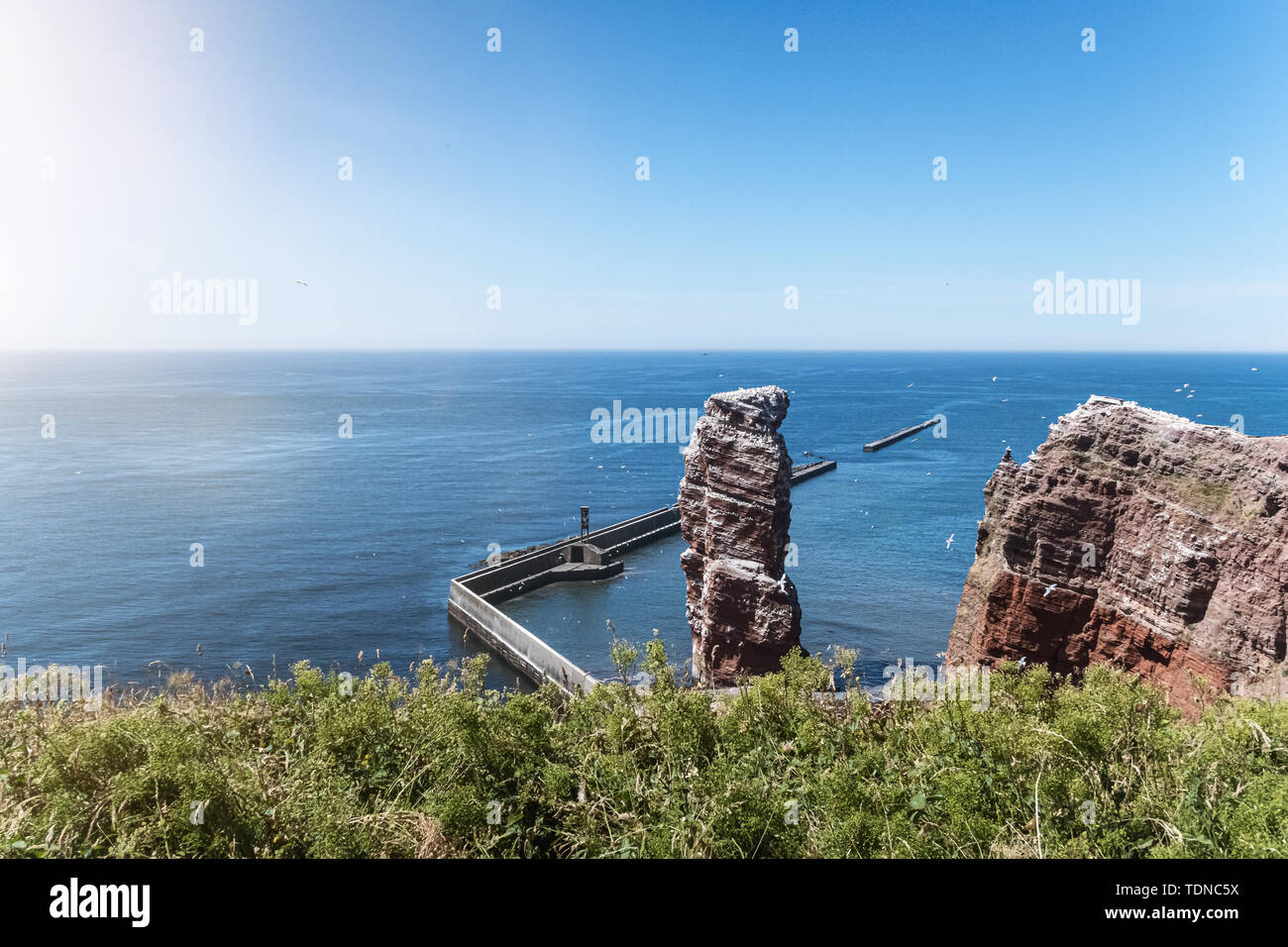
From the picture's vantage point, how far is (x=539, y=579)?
56656mm

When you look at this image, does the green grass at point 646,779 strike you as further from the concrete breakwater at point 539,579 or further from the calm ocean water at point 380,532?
the calm ocean water at point 380,532

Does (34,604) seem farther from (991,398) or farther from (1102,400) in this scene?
(991,398)

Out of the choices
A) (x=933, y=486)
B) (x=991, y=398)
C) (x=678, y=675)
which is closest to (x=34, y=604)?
(x=678, y=675)

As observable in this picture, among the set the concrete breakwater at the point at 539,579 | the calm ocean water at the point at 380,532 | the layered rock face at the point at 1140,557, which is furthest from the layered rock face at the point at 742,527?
the layered rock face at the point at 1140,557

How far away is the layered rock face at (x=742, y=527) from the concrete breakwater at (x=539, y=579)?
6.33 meters

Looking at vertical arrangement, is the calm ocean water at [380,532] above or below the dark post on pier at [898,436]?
below

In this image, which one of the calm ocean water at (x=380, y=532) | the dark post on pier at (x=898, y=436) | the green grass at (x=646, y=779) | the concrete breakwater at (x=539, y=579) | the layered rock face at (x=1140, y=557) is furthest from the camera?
the dark post on pier at (x=898, y=436)

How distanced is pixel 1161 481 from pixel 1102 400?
2621mm

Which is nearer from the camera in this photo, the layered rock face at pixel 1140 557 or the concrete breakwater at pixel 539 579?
the layered rock face at pixel 1140 557

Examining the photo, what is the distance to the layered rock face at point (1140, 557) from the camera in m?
16.7

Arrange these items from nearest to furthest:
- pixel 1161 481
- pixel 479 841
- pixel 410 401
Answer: pixel 479 841
pixel 1161 481
pixel 410 401

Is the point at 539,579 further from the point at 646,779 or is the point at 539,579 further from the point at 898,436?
the point at 898,436

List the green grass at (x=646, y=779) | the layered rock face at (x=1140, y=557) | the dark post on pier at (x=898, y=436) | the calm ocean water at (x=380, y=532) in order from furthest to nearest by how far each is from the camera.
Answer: the dark post on pier at (x=898, y=436) < the calm ocean water at (x=380, y=532) < the layered rock face at (x=1140, y=557) < the green grass at (x=646, y=779)
